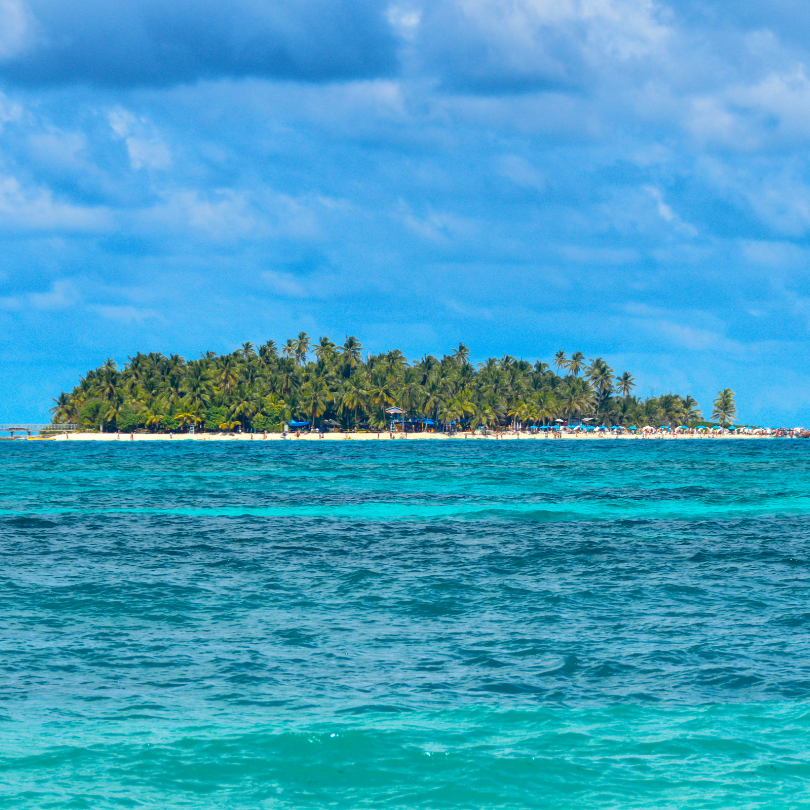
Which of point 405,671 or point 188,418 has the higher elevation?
point 188,418

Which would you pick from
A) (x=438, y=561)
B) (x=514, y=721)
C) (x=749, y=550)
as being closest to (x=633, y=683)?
(x=514, y=721)

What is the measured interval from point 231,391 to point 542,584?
6105 inches

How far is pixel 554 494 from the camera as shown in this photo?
48.8 meters

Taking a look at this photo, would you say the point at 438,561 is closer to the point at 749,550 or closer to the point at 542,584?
the point at 542,584

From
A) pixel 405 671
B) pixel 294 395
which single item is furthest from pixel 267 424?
pixel 405 671

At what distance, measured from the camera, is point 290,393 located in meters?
174

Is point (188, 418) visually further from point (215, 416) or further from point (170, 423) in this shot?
point (215, 416)

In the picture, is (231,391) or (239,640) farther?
(231,391)

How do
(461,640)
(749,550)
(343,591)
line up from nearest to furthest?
1. (461,640)
2. (343,591)
3. (749,550)

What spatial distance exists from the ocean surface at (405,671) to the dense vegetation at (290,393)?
141080 millimetres

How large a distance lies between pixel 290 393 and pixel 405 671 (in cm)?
16273

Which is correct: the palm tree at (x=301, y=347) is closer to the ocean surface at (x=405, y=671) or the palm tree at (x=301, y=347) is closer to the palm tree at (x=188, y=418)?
the palm tree at (x=188, y=418)

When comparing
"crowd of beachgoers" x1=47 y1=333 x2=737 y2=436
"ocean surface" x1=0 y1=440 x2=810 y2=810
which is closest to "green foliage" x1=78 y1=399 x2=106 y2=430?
"crowd of beachgoers" x1=47 y1=333 x2=737 y2=436

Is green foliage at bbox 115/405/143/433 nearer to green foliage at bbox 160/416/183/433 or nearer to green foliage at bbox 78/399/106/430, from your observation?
green foliage at bbox 78/399/106/430
